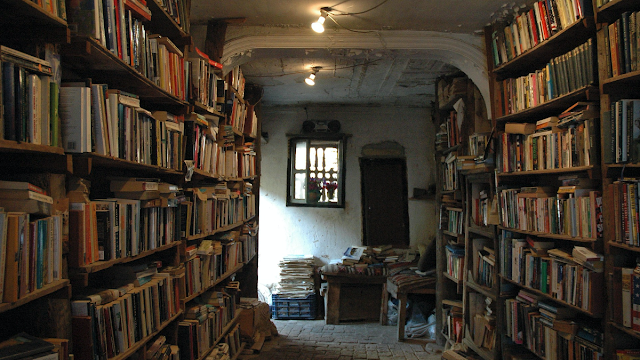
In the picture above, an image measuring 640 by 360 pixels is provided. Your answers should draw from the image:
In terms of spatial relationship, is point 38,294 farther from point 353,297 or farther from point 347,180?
point 347,180

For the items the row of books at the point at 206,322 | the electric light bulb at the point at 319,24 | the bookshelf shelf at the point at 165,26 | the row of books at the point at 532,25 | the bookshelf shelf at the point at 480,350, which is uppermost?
the electric light bulb at the point at 319,24

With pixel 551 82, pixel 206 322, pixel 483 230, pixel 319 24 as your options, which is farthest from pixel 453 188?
pixel 206 322

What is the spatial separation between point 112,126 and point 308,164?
466 centimetres

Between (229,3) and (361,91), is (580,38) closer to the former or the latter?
(229,3)

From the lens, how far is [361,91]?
5.50m

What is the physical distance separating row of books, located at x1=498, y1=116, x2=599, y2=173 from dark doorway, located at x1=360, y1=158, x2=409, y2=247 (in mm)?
3043

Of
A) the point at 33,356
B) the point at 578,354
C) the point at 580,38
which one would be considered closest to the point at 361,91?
the point at 580,38

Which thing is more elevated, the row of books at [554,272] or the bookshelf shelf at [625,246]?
the bookshelf shelf at [625,246]

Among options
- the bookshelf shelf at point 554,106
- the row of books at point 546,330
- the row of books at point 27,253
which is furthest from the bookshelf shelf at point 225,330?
the bookshelf shelf at point 554,106

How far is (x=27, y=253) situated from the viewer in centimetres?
126

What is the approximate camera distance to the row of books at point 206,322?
2.66 meters

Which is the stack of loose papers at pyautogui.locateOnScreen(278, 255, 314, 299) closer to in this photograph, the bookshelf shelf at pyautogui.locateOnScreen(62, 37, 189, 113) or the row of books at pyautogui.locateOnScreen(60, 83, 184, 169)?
the row of books at pyautogui.locateOnScreen(60, 83, 184, 169)

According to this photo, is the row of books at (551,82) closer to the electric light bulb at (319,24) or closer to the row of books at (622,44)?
the row of books at (622,44)

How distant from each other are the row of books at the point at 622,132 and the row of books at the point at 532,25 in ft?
1.97
